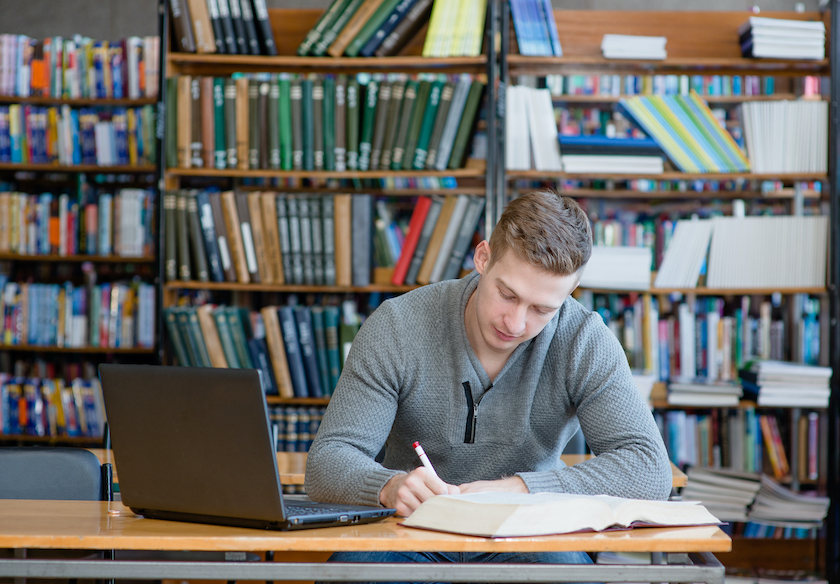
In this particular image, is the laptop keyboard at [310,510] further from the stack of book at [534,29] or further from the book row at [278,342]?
the stack of book at [534,29]

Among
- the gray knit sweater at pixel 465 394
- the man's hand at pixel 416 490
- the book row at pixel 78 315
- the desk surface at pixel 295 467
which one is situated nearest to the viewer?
the man's hand at pixel 416 490

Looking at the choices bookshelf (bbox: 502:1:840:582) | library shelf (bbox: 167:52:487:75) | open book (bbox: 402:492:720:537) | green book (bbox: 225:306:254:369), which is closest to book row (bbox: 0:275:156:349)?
green book (bbox: 225:306:254:369)

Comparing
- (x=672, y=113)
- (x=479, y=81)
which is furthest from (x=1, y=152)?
(x=672, y=113)

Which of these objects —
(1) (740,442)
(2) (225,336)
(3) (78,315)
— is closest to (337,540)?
(2) (225,336)

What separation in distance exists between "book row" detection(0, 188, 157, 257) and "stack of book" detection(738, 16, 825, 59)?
2665 mm

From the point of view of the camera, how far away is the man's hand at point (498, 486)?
119 centimetres

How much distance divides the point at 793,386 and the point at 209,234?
2.30 metres

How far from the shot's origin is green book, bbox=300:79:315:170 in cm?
307

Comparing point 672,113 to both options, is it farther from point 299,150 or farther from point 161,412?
point 161,412

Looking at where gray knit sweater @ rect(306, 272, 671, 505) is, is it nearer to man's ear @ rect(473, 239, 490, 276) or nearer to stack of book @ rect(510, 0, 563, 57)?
man's ear @ rect(473, 239, 490, 276)

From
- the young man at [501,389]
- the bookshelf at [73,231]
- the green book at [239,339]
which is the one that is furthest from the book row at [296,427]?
the young man at [501,389]

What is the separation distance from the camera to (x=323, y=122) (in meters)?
3.08

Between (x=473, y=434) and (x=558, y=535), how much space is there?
0.54 metres

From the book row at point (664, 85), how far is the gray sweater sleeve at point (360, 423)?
2.22 m
